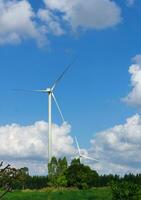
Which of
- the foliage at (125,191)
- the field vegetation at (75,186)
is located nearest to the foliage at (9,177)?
the field vegetation at (75,186)

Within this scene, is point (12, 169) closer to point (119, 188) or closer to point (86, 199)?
point (119, 188)

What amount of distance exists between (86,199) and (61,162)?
26.0 meters

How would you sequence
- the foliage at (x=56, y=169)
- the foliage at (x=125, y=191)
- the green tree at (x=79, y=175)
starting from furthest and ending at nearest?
1. the green tree at (x=79, y=175)
2. the foliage at (x=56, y=169)
3. the foliage at (x=125, y=191)

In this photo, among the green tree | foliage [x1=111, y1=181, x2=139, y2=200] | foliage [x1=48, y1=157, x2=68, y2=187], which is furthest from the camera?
the green tree

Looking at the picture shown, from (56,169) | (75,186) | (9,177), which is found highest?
(56,169)

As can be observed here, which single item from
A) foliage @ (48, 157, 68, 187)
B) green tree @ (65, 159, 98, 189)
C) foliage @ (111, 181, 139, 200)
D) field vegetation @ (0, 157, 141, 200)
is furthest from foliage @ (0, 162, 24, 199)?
green tree @ (65, 159, 98, 189)

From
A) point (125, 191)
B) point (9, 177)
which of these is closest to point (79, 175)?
point (125, 191)

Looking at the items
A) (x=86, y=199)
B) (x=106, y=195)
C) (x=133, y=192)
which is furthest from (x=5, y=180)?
(x=106, y=195)

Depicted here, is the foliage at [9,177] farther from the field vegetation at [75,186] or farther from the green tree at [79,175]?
the green tree at [79,175]

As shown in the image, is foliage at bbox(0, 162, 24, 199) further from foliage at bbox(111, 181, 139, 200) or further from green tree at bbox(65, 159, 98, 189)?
green tree at bbox(65, 159, 98, 189)

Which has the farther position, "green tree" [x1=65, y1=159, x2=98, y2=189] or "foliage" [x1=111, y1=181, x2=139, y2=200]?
"green tree" [x1=65, y1=159, x2=98, y2=189]

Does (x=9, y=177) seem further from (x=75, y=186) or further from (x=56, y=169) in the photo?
(x=75, y=186)

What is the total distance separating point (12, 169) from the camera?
11234mm

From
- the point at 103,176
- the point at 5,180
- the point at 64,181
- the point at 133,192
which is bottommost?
the point at 5,180
